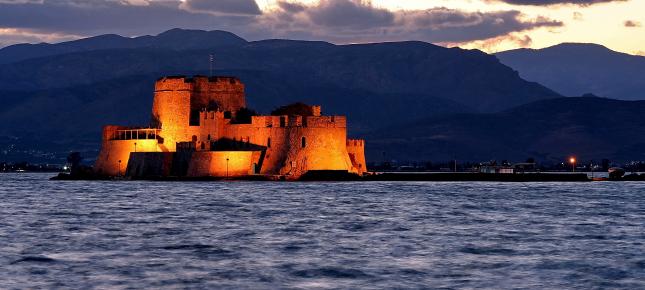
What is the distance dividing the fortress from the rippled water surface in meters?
24.5

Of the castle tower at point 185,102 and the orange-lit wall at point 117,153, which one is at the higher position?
the castle tower at point 185,102

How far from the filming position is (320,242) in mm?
63906

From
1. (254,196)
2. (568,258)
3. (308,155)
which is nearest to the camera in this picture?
(568,258)

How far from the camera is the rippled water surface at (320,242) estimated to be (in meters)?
49.5

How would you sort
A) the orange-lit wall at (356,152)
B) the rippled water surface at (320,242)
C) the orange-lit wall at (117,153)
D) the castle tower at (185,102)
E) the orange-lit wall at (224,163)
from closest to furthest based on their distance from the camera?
1. the rippled water surface at (320,242)
2. the orange-lit wall at (224,163)
3. the orange-lit wall at (356,152)
4. the castle tower at (185,102)
5. the orange-lit wall at (117,153)

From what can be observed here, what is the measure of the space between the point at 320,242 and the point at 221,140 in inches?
3086

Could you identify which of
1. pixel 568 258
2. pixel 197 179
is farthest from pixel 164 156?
pixel 568 258

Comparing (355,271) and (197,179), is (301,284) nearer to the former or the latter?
(355,271)

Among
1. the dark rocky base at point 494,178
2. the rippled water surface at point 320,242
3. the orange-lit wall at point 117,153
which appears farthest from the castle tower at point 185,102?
the rippled water surface at point 320,242

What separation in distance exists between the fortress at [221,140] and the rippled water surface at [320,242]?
80.4ft

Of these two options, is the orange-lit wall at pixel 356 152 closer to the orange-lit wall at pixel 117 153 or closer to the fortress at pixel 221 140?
the fortress at pixel 221 140

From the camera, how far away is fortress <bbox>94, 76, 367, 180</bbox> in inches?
5295

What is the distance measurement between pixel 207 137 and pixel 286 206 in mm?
50229

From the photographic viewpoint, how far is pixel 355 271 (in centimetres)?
5134
